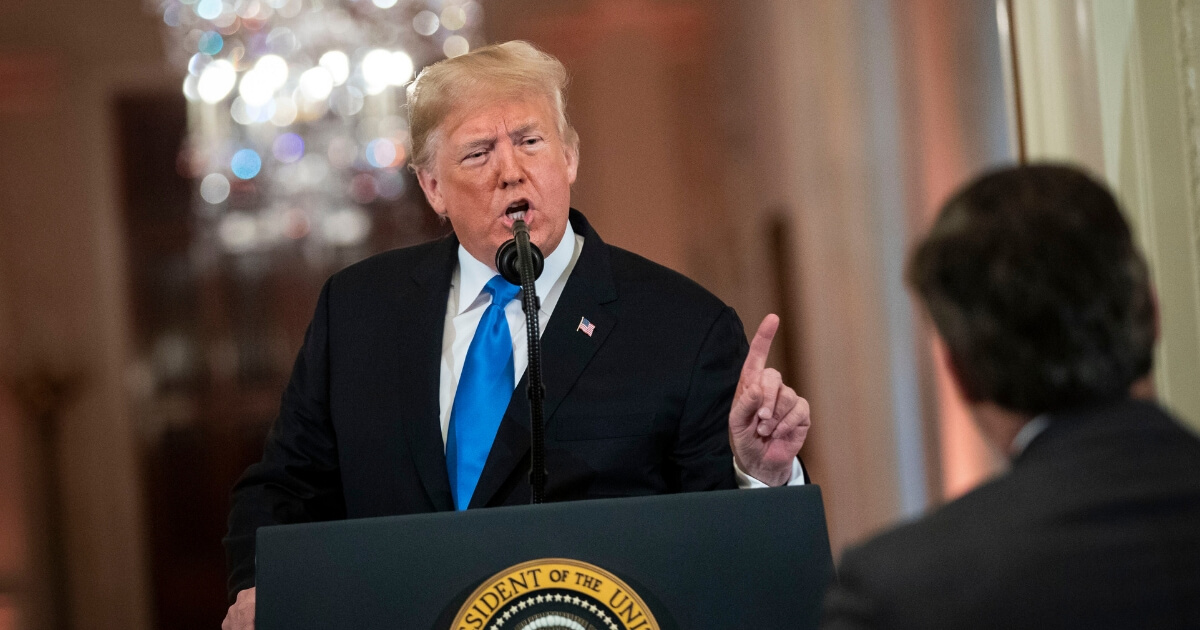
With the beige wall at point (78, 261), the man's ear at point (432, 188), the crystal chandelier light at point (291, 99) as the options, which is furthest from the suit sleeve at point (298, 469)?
the beige wall at point (78, 261)

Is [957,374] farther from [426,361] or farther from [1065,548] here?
[426,361]

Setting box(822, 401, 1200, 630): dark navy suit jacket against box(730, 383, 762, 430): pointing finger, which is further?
box(730, 383, 762, 430): pointing finger

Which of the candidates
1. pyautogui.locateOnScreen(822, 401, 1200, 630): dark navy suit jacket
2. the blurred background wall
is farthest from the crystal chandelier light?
pyautogui.locateOnScreen(822, 401, 1200, 630): dark navy suit jacket

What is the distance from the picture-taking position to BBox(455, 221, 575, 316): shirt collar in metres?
1.88

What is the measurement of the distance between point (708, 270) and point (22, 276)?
2.64 meters

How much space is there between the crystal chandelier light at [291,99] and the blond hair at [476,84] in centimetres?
255

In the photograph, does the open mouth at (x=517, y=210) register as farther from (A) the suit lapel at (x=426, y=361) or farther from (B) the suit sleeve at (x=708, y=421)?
(B) the suit sleeve at (x=708, y=421)

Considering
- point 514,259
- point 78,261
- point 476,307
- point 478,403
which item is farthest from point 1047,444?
point 78,261

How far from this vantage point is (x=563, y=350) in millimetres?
1799

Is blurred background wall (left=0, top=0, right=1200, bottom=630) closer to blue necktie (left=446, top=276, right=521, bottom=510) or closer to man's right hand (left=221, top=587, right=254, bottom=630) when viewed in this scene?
blue necktie (left=446, top=276, right=521, bottom=510)

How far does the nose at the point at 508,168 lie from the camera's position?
1839 millimetres

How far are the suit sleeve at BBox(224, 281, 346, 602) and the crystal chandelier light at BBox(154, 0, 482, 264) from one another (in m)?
2.72

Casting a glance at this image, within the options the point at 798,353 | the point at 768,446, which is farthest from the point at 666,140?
the point at 768,446

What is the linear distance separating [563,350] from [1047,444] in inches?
39.7
